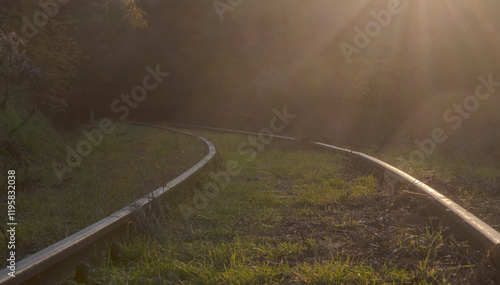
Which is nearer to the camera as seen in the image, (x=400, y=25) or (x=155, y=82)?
(x=400, y=25)

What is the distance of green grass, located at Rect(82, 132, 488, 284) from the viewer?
304 centimetres

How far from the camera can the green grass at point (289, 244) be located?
3.04 meters

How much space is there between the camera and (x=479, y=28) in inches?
731

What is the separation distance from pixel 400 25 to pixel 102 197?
19.3m

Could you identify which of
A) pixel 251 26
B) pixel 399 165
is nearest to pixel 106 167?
pixel 399 165

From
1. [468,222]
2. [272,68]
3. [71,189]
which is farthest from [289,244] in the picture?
[272,68]

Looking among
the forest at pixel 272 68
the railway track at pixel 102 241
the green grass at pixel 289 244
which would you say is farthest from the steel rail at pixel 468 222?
the forest at pixel 272 68

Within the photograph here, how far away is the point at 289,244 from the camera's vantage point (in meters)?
3.74

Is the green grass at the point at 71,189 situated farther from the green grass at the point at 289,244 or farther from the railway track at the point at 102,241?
the green grass at the point at 289,244

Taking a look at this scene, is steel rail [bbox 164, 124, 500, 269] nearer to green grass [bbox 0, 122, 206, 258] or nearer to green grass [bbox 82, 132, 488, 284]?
green grass [bbox 82, 132, 488, 284]

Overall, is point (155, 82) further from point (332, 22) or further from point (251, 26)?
point (332, 22)

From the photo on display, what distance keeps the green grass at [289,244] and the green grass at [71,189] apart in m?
0.66

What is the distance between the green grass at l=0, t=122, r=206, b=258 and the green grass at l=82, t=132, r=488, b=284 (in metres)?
0.66

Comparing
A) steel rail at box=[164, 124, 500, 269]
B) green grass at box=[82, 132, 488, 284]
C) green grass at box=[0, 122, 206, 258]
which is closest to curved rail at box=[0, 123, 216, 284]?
green grass at box=[82, 132, 488, 284]
